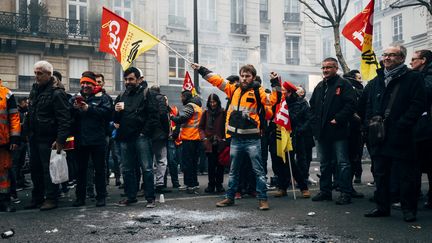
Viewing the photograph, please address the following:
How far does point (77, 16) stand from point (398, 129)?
21.3m

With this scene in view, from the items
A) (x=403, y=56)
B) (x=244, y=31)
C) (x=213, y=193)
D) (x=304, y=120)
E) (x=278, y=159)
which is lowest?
(x=213, y=193)

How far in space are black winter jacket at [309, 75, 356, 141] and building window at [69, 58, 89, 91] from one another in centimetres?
1861

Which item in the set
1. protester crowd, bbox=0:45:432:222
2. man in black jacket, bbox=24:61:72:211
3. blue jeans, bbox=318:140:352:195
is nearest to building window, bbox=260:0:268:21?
protester crowd, bbox=0:45:432:222

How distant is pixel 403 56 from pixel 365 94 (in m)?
0.92

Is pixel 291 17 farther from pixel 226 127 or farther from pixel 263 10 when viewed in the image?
pixel 226 127

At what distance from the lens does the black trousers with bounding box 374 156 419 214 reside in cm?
559

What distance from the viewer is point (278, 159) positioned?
7883 mm

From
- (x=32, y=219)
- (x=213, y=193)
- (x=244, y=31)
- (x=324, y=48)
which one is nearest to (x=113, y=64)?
(x=244, y=31)

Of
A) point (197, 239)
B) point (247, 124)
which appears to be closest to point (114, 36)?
point (247, 124)

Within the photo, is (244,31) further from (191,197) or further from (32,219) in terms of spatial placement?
(32,219)

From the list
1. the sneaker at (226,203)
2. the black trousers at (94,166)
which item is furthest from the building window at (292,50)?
the black trousers at (94,166)

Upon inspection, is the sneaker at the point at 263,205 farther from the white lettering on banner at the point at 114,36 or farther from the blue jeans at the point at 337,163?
the white lettering on banner at the point at 114,36

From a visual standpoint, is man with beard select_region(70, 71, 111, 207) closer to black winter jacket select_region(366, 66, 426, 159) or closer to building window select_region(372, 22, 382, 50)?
black winter jacket select_region(366, 66, 426, 159)

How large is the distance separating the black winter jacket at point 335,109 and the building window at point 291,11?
1011 inches
